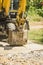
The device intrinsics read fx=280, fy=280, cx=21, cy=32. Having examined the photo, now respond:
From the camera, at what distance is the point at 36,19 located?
66.8ft

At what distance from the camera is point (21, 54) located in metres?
9.52

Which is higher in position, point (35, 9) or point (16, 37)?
point (16, 37)

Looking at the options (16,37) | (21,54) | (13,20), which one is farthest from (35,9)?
(21,54)

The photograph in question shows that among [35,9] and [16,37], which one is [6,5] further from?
[35,9]

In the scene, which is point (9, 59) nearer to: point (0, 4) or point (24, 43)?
point (24, 43)

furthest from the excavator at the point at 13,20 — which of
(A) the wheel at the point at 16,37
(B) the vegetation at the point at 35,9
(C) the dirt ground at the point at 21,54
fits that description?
(B) the vegetation at the point at 35,9

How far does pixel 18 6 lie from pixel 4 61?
3739 mm

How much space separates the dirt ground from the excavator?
328mm

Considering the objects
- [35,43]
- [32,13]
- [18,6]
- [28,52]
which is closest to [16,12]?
[18,6]

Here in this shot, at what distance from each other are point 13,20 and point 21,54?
256 cm

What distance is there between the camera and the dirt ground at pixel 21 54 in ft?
27.8

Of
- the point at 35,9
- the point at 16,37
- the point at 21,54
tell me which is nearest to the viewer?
the point at 21,54

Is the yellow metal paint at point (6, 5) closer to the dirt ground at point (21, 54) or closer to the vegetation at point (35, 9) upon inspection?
the dirt ground at point (21, 54)

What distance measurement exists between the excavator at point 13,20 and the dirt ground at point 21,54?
12.9 inches
